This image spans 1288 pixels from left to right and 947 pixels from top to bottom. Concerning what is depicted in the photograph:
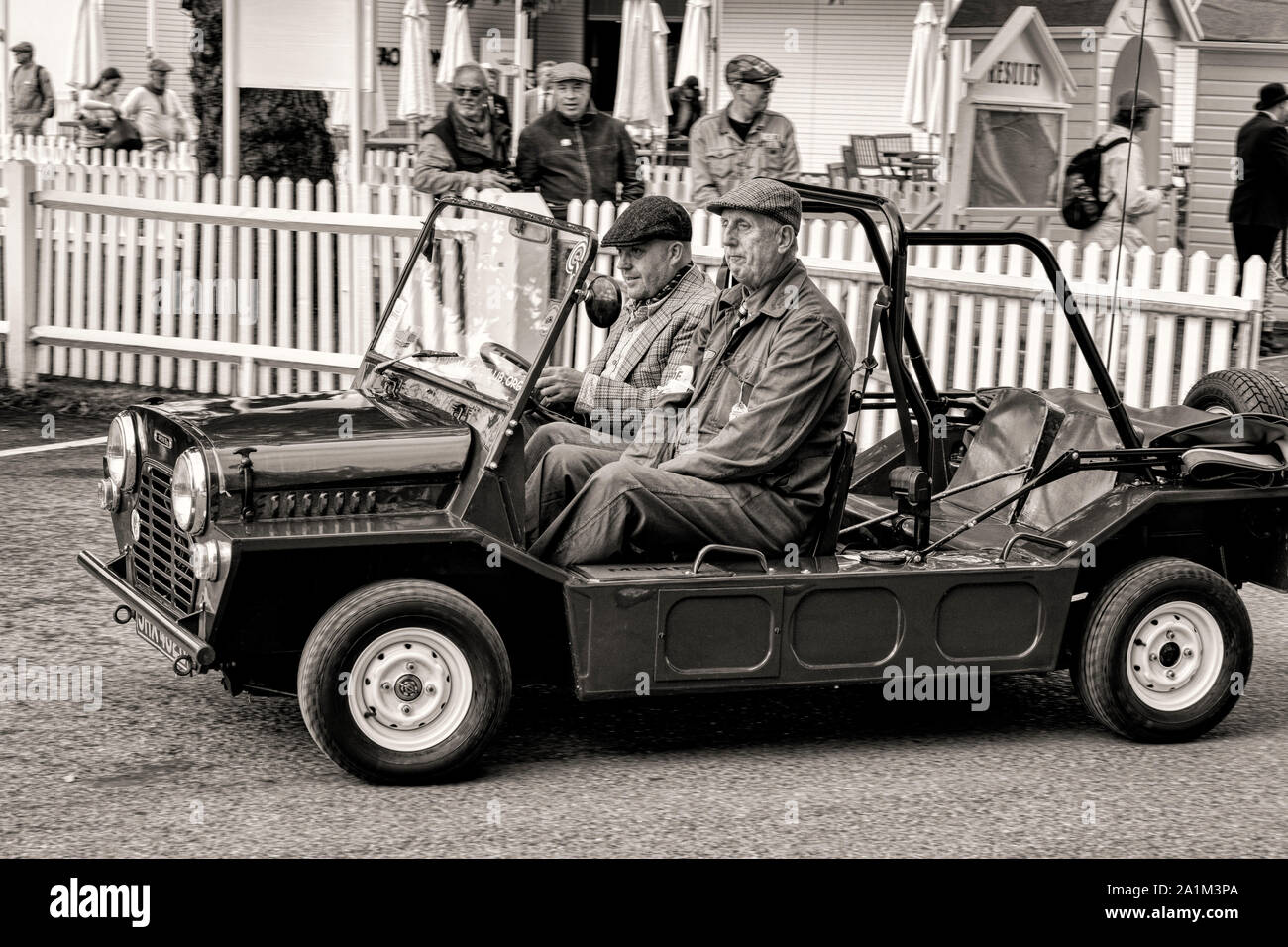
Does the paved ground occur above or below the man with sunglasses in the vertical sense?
below

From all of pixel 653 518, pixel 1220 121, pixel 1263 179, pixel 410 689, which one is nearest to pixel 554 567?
pixel 653 518

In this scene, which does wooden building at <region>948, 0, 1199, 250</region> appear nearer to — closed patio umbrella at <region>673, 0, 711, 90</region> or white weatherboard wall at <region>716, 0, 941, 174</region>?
closed patio umbrella at <region>673, 0, 711, 90</region>

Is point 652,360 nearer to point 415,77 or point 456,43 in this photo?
point 415,77

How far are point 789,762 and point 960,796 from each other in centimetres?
53

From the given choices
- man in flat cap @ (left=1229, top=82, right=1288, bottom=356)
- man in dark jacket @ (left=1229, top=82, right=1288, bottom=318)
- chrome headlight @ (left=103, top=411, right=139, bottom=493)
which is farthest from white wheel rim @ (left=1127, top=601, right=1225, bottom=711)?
man in dark jacket @ (left=1229, top=82, right=1288, bottom=318)

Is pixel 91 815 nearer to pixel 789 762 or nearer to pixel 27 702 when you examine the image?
pixel 27 702

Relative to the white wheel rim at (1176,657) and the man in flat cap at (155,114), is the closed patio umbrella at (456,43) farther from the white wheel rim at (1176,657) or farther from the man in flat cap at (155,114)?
the white wheel rim at (1176,657)

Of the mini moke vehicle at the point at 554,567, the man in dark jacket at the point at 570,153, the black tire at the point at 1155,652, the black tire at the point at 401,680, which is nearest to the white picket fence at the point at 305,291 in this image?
the man in dark jacket at the point at 570,153

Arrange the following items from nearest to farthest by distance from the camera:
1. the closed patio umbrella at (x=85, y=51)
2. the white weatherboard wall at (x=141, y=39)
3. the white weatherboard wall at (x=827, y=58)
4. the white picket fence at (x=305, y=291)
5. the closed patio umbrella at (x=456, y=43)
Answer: the white picket fence at (x=305, y=291) → the closed patio umbrella at (x=456, y=43) → the closed patio umbrella at (x=85, y=51) → the white weatherboard wall at (x=827, y=58) → the white weatherboard wall at (x=141, y=39)

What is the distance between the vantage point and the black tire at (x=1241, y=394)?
606cm

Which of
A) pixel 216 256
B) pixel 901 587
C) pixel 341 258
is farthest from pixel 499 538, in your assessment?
pixel 216 256

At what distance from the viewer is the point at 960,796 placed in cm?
479

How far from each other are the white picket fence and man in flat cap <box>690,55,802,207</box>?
1.78ft

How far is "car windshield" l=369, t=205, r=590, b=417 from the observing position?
5250mm
